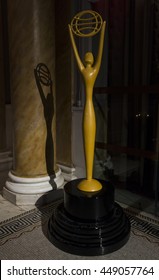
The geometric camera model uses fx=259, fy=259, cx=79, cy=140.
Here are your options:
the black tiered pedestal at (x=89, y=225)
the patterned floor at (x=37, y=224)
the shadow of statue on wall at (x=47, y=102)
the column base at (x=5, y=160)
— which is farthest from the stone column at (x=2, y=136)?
the black tiered pedestal at (x=89, y=225)

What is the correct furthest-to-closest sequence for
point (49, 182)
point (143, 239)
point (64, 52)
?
1. point (64, 52)
2. point (49, 182)
3. point (143, 239)

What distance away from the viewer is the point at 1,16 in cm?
288

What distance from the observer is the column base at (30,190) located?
2174mm

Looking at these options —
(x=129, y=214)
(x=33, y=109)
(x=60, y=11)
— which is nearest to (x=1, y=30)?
(x=60, y=11)

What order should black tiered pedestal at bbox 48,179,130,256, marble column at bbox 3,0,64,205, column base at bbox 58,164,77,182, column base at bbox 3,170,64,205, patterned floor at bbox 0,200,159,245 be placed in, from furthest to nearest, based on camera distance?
1. column base at bbox 58,164,77,182
2. column base at bbox 3,170,64,205
3. marble column at bbox 3,0,64,205
4. patterned floor at bbox 0,200,159,245
5. black tiered pedestal at bbox 48,179,130,256

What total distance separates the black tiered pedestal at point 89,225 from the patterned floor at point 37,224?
0.57 feet

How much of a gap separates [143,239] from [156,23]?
1.55m

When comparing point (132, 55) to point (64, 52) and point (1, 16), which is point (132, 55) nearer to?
point (64, 52)

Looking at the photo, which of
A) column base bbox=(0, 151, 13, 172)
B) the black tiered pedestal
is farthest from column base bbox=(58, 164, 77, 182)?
the black tiered pedestal

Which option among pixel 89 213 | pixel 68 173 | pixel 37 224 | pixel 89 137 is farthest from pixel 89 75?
pixel 68 173

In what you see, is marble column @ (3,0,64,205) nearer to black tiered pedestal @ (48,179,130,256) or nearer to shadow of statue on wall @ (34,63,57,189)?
shadow of statue on wall @ (34,63,57,189)

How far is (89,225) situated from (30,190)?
776 millimetres

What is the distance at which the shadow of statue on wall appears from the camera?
213 cm

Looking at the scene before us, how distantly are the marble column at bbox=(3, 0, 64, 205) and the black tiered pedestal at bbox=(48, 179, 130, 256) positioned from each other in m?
0.58
